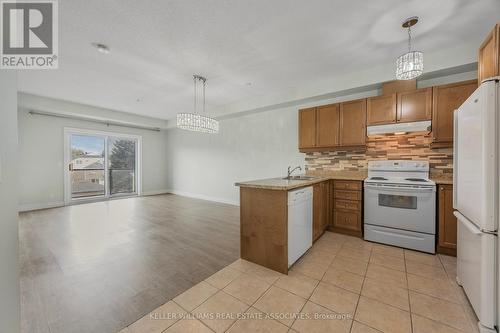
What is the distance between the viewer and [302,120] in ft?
13.1

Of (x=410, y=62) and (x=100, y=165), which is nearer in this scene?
(x=410, y=62)

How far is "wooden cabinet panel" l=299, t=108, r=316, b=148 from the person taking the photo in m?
3.86

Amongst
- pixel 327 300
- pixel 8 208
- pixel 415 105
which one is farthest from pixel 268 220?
pixel 415 105

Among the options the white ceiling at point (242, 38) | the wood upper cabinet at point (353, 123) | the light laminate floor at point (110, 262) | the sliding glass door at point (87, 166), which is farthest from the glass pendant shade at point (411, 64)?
the sliding glass door at point (87, 166)

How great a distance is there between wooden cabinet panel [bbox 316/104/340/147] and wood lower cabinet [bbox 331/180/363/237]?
802 mm

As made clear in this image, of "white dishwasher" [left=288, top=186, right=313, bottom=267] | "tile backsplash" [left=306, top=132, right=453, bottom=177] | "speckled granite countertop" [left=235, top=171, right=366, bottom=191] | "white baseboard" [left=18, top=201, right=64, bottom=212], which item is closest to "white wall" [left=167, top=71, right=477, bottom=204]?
"tile backsplash" [left=306, top=132, right=453, bottom=177]

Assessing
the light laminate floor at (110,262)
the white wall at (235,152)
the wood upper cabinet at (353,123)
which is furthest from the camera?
the white wall at (235,152)

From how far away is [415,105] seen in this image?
2.94 m

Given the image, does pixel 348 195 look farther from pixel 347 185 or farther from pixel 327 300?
pixel 327 300

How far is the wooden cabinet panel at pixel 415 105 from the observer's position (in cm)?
284

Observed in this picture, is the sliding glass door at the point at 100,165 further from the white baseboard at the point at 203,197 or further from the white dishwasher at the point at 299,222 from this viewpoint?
the white dishwasher at the point at 299,222

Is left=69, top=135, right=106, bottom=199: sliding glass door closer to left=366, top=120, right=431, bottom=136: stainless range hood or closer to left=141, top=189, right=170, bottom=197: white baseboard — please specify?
left=141, top=189, right=170, bottom=197: white baseboard

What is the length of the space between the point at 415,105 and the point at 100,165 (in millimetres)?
8074

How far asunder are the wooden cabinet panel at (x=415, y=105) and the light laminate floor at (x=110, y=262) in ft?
10.7
